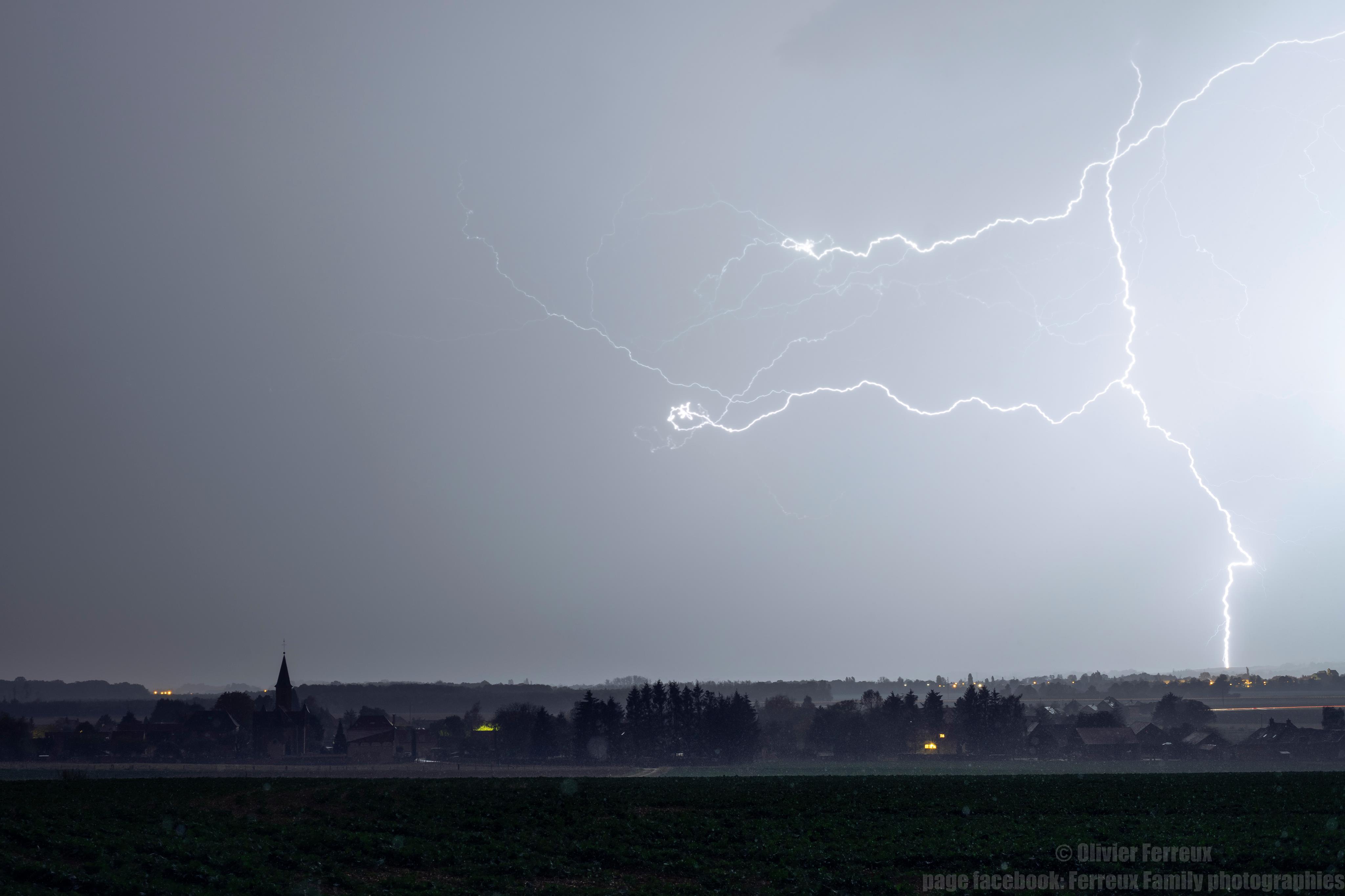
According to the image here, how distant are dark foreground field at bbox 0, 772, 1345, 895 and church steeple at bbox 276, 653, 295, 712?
80.4 m

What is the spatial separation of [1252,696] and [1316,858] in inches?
7814

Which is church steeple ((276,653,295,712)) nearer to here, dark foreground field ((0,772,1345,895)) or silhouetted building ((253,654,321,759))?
silhouetted building ((253,654,321,759))

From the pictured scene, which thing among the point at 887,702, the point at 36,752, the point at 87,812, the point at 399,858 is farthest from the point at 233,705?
the point at 399,858

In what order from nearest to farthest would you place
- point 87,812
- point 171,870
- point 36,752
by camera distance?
point 171,870 < point 87,812 < point 36,752

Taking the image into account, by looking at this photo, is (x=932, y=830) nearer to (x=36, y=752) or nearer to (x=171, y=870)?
(x=171, y=870)

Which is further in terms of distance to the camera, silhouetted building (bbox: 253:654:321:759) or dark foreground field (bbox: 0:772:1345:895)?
silhouetted building (bbox: 253:654:321:759)

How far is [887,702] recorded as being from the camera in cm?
10450

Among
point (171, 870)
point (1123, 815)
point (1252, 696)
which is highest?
point (171, 870)

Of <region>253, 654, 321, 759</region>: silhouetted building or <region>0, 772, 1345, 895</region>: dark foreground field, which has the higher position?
<region>0, 772, 1345, 895</region>: dark foreground field

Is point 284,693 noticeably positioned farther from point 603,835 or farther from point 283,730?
point 603,835

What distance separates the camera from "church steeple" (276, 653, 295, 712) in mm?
109438

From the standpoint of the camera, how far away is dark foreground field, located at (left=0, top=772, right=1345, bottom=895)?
17719 millimetres

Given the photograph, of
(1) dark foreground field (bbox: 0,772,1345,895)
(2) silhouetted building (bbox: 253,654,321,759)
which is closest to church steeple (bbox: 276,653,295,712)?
(2) silhouetted building (bbox: 253,654,321,759)

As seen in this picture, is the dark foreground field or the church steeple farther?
the church steeple
